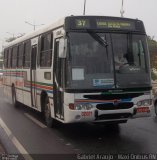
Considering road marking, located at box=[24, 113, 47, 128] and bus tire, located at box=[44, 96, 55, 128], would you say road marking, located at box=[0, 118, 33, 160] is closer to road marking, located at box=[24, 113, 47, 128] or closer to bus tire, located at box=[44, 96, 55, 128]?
road marking, located at box=[24, 113, 47, 128]

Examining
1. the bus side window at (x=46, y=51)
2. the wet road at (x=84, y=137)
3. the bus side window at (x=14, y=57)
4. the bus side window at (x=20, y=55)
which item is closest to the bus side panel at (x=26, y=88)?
the wet road at (x=84, y=137)

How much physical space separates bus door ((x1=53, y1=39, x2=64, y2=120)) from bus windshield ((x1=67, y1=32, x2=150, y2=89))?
57cm

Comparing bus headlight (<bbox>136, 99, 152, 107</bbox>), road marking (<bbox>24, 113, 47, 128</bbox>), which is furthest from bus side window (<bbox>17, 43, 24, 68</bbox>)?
bus headlight (<bbox>136, 99, 152, 107</bbox>)

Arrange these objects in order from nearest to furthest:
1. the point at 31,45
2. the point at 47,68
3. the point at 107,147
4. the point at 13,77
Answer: the point at 107,147, the point at 47,68, the point at 31,45, the point at 13,77

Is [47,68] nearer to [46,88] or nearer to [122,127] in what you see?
[46,88]

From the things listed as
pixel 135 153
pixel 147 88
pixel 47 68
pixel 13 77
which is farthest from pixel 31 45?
pixel 135 153

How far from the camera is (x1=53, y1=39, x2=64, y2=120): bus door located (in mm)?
10227

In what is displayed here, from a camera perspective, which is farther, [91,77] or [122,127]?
[122,127]

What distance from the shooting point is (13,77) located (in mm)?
18000

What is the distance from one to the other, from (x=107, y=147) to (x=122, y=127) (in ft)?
9.65

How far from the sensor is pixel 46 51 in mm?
11984

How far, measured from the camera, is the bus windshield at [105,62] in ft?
31.8

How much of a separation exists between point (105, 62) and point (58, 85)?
1424 millimetres

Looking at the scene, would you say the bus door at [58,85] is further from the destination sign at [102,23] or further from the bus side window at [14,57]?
the bus side window at [14,57]
